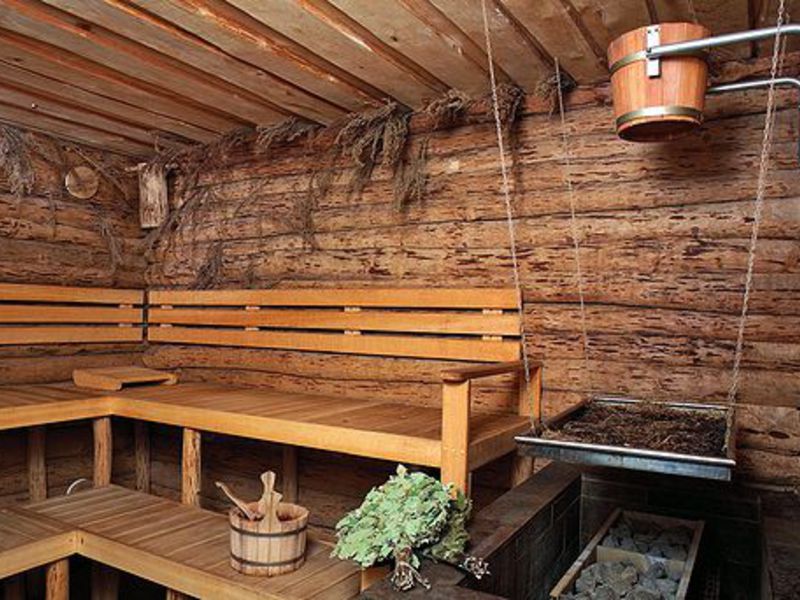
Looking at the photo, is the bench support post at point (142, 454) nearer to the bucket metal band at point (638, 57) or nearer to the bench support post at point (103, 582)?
the bench support post at point (103, 582)

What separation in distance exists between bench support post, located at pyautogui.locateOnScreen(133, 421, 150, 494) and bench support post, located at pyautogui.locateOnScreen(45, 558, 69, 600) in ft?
6.70

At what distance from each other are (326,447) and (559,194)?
178cm

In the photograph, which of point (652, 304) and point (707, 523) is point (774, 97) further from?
point (707, 523)

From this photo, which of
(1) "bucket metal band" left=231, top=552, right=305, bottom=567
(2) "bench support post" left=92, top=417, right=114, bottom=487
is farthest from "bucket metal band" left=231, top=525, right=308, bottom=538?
(2) "bench support post" left=92, top=417, right=114, bottom=487

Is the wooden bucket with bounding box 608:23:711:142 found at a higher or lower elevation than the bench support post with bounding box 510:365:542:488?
higher

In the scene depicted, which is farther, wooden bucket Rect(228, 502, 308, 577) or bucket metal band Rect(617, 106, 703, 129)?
wooden bucket Rect(228, 502, 308, 577)

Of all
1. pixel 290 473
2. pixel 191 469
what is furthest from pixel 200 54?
pixel 290 473

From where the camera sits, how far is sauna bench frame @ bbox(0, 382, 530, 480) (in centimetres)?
295

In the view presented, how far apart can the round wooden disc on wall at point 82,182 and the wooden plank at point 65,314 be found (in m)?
0.84

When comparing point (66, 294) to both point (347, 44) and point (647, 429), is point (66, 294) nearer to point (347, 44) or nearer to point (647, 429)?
point (347, 44)

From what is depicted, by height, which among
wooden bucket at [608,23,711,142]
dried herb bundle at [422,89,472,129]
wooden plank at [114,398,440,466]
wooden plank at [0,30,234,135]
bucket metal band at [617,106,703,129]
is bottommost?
wooden plank at [114,398,440,466]

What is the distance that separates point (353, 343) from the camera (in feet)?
13.4

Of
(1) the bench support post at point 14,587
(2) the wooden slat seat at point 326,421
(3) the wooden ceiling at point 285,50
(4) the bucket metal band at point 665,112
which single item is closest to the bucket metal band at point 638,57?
(4) the bucket metal band at point 665,112

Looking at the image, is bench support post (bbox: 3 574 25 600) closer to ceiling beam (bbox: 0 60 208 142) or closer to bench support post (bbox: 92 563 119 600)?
bench support post (bbox: 92 563 119 600)
